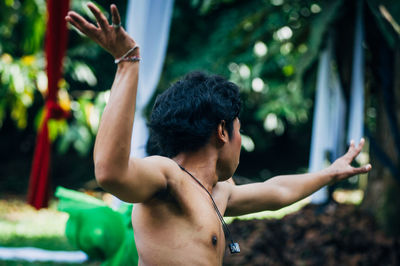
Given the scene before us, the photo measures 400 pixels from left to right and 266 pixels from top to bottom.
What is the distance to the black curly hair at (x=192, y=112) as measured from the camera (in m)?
1.49

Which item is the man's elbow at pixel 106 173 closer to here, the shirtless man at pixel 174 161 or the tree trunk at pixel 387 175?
the shirtless man at pixel 174 161

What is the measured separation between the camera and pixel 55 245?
5.09m

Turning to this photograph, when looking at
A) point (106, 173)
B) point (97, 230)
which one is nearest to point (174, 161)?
point (106, 173)

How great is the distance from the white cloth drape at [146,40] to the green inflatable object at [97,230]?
0.93 m

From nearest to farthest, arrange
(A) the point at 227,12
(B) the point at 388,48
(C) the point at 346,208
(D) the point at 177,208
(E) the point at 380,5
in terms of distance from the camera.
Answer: (D) the point at 177,208
(E) the point at 380,5
(B) the point at 388,48
(C) the point at 346,208
(A) the point at 227,12

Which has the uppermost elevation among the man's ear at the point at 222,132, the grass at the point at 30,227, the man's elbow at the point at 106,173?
the man's elbow at the point at 106,173

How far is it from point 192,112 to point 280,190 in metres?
0.65

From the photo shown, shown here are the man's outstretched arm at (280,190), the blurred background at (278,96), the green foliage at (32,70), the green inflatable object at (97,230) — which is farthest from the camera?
the green foliage at (32,70)

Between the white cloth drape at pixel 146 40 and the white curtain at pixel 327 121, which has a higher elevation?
the white cloth drape at pixel 146 40

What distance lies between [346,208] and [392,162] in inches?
46.7

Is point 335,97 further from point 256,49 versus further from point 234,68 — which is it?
point 234,68

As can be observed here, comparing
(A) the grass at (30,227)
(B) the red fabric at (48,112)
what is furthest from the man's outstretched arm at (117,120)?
(A) the grass at (30,227)

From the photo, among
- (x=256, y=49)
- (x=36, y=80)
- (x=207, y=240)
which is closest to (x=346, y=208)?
(x=256, y=49)

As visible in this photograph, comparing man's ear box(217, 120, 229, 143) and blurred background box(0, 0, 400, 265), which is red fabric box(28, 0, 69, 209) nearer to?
blurred background box(0, 0, 400, 265)
